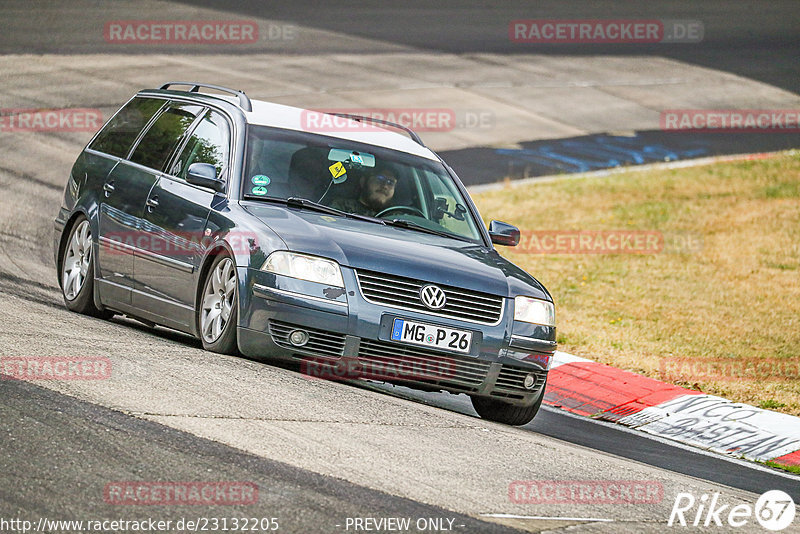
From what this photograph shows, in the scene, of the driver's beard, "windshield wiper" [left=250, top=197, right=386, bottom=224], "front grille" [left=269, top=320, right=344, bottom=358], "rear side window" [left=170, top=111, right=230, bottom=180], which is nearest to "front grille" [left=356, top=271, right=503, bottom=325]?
"front grille" [left=269, top=320, right=344, bottom=358]

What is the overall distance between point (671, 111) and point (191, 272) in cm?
2221

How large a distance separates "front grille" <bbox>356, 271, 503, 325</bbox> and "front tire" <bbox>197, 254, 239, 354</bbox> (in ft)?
2.76

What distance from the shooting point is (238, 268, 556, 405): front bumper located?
301 inches

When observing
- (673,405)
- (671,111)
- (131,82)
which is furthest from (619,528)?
(671,111)

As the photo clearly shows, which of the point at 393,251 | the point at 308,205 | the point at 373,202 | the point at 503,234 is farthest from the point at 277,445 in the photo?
the point at 503,234

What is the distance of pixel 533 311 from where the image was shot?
816cm

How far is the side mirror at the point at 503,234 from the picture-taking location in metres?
9.39

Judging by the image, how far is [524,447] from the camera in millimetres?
7246

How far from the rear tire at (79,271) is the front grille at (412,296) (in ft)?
9.34

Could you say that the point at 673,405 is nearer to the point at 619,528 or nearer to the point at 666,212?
the point at 619,528

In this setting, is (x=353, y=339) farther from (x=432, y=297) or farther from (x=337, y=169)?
(x=337, y=169)

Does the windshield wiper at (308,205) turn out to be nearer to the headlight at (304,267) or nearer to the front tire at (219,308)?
the front tire at (219,308)

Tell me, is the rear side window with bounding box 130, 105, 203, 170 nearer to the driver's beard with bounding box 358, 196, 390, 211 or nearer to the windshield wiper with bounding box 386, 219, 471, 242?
the driver's beard with bounding box 358, 196, 390, 211

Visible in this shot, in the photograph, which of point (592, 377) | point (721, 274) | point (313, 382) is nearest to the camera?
point (313, 382)
